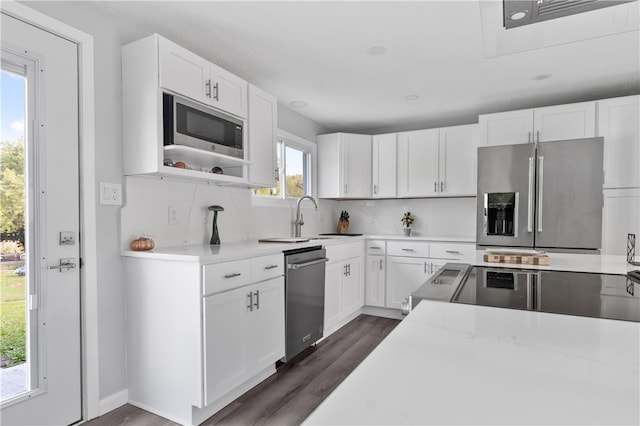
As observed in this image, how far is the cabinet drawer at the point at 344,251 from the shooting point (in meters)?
3.35

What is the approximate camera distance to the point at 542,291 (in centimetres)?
106

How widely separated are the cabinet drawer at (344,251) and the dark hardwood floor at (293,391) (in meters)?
0.75

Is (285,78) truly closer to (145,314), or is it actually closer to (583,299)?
(145,314)

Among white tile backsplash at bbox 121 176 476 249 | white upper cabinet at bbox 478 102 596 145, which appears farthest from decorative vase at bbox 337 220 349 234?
white upper cabinet at bbox 478 102 596 145

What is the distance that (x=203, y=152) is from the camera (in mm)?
2236

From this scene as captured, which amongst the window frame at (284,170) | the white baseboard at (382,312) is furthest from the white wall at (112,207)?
the white baseboard at (382,312)

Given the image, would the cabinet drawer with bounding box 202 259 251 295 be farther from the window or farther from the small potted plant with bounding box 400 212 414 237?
the small potted plant with bounding box 400 212 414 237

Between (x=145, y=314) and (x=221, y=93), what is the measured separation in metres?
1.49

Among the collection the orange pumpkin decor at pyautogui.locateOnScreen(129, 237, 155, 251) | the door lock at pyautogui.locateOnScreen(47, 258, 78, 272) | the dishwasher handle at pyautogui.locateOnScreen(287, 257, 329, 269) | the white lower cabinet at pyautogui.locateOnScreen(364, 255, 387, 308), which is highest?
the orange pumpkin decor at pyautogui.locateOnScreen(129, 237, 155, 251)

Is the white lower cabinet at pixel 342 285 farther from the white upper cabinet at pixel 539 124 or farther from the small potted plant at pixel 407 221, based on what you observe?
the white upper cabinet at pixel 539 124

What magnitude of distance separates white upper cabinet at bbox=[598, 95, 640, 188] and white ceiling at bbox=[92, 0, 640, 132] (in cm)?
21

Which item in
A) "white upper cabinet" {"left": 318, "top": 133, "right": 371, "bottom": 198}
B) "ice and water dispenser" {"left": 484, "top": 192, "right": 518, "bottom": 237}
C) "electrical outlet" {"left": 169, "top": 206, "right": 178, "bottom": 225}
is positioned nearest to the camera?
"electrical outlet" {"left": 169, "top": 206, "right": 178, "bottom": 225}

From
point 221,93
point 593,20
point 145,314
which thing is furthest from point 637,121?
point 145,314

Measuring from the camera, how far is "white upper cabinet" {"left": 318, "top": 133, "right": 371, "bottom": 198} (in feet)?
14.0
